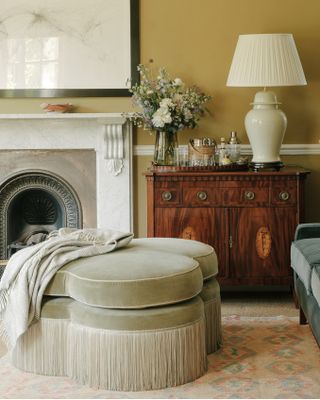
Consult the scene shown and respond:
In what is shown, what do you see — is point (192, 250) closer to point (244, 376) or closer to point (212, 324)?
point (212, 324)

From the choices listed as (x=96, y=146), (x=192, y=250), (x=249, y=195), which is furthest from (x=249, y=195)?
(x=96, y=146)

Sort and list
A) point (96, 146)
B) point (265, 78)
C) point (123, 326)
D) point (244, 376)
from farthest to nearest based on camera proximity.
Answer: point (96, 146)
point (265, 78)
point (244, 376)
point (123, 326)

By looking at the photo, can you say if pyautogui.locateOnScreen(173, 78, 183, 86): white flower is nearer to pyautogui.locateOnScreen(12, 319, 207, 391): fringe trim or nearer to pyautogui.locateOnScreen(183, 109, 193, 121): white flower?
pyautogui.locateOnScreen(183, 109, 193, 121): white flower

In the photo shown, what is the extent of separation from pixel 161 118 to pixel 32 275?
169 cm

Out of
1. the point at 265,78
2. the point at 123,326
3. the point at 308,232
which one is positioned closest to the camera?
the point at 123,326

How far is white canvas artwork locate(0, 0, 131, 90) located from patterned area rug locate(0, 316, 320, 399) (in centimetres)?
202

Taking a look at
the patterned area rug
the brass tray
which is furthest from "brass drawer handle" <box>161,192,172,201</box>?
the patterned area rug

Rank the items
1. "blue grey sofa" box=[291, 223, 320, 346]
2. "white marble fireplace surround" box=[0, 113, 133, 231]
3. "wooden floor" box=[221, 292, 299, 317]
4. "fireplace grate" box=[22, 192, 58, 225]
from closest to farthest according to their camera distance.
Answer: "blue grey sofa" box=[291, 223, 320, 346] < "wooden floor" box=[221, 292, 299, 317] < "white marble fireplace surround" box=[0, 113, 133, 231] < "fireplace grate" box=[22, 192, 58, 225]

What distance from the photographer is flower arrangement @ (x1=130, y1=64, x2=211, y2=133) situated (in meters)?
4.58

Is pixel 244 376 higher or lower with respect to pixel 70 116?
lower

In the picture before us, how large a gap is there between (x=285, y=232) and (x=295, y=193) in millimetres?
236

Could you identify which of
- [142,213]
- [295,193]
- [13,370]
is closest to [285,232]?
[295,193]

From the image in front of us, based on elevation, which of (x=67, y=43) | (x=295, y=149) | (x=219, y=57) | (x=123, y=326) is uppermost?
(x=67, y=43)

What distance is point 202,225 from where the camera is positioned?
4.43 meters
